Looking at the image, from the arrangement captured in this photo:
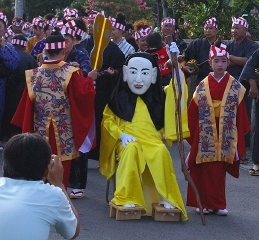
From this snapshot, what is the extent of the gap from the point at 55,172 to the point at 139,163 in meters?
3.13

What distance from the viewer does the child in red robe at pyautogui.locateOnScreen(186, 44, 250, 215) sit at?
23.1 ft

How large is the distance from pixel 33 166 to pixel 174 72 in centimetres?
353

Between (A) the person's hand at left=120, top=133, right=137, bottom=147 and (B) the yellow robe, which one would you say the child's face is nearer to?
(B) the yellow robe

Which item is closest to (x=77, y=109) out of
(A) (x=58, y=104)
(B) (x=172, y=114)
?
(A) (x=58, y=104)

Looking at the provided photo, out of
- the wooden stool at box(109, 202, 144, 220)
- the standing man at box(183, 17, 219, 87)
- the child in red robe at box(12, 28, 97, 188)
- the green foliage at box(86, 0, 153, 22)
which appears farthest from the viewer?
the green foliage at box(86, 0, 153, 22)

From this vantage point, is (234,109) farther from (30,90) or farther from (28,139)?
(28,139)

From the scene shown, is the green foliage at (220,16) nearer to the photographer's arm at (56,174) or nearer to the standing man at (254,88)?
the standing man at (254,88)

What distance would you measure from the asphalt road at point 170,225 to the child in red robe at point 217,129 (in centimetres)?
26

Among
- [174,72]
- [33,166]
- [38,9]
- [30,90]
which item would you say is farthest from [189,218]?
[38,9]

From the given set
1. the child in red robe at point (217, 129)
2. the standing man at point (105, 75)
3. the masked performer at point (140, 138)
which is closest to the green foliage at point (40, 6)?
the standing man at point (105, 75)

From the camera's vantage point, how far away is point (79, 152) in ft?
23.6

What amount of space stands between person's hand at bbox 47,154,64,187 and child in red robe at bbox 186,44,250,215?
3436 millimetres

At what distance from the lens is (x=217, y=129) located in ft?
23.2

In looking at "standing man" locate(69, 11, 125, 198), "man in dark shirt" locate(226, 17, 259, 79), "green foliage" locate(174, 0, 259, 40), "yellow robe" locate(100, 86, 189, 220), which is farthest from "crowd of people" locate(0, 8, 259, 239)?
"green foliage" locate(174, 0, 259, 40)
